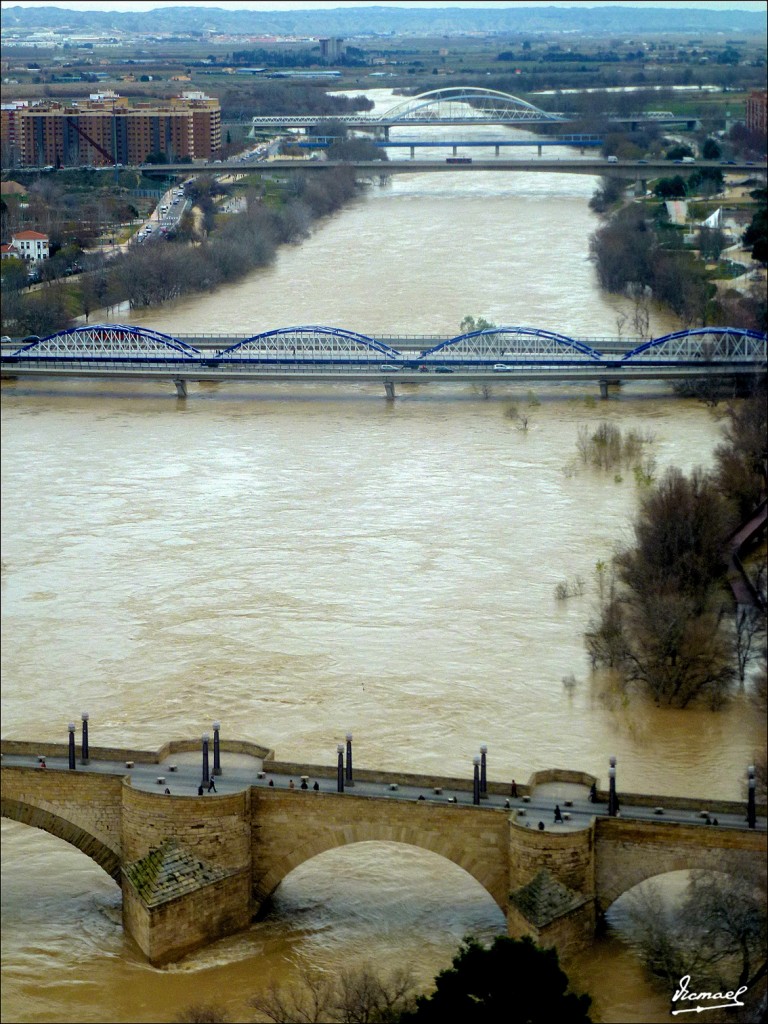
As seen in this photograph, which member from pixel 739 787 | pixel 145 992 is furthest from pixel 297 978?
pixel 739 787

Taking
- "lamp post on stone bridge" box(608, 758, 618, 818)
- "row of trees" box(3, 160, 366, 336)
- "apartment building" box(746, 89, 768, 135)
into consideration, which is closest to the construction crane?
"row of trees" box(3, 160, 366, 336)

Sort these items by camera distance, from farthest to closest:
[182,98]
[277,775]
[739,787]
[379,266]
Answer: [182,98]
[379,266]
[739,787]
[277,775]

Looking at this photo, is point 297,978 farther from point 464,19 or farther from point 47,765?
point 464,19

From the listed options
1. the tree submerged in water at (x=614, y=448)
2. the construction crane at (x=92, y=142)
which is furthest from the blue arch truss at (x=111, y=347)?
the construction crane at (x=92, y=142)

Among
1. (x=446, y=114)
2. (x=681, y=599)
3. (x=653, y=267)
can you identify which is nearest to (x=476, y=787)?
(x=681, y=599)

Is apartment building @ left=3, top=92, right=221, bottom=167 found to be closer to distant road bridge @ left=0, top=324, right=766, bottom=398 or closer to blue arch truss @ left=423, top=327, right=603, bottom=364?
distant road bridge @ left=0, top=324, right=766, bottom=398

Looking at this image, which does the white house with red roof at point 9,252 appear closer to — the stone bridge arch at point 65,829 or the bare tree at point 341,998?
the stone bridge arch at point 65,829
